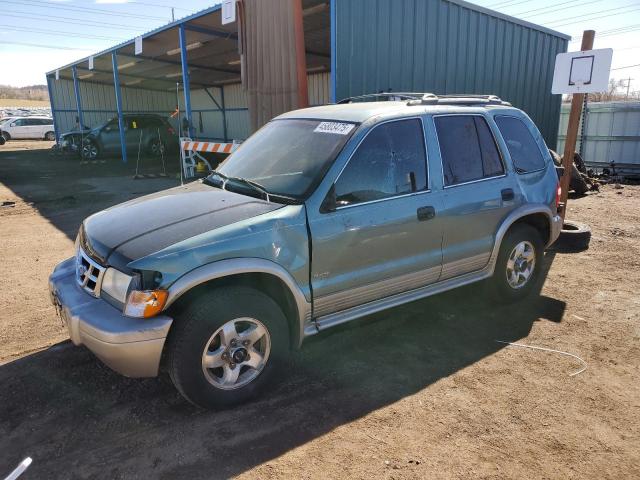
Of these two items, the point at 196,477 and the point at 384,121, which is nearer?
the point at 196,477

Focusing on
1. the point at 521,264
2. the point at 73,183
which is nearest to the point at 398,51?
the point at 521,264

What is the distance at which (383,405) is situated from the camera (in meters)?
3.14

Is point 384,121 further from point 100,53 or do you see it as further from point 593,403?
Result: point 100,53

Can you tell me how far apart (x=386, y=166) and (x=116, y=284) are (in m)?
2.03

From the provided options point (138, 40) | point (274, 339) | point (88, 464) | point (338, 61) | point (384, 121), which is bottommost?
point (88, 464)

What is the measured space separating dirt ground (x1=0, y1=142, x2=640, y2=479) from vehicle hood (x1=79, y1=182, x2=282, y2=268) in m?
1.05

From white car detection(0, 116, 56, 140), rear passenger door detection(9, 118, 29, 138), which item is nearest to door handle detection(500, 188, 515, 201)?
white car detection(0, 116, 56, 140)

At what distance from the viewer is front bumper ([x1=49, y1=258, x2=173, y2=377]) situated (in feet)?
8.78

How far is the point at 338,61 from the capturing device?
26.3 feet

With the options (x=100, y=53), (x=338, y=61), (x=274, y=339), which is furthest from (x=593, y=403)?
(x=100, y=53)

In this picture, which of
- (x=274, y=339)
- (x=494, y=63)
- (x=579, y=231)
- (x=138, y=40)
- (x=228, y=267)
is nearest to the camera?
(x=228, y=267)

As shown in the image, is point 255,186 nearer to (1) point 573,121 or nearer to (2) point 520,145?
(2) point 520,145

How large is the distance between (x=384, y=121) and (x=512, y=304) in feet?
7.86

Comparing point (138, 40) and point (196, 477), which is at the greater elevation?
point (138, 40)
